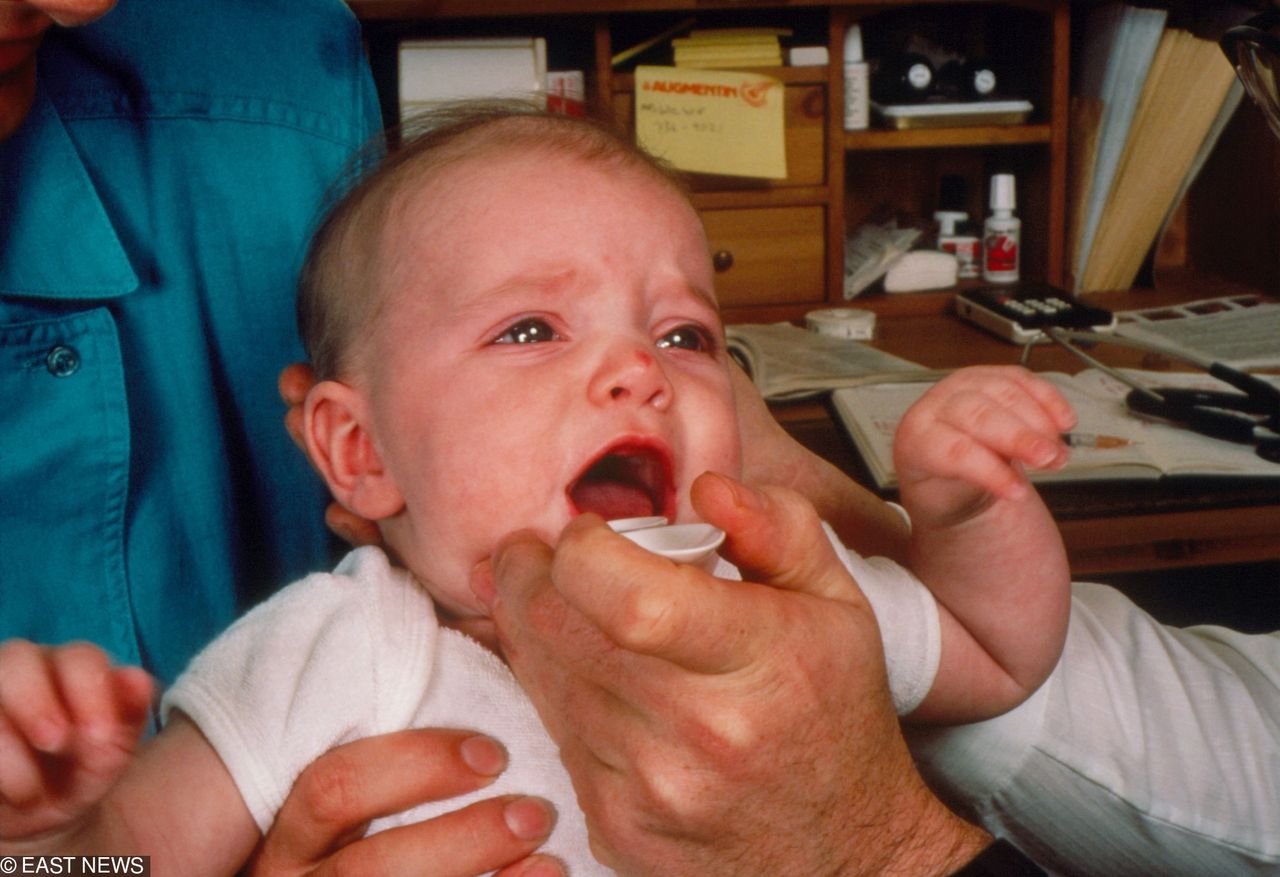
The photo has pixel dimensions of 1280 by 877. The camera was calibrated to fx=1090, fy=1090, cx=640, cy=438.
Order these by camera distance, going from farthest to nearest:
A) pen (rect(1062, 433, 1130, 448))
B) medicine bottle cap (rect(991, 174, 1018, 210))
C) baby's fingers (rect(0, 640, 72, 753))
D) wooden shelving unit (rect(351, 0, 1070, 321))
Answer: medicine bottle cap (rect(991, 174, 1018, 210))
wooden shelving unit (rect(351, 0, 1070, 321))
pen (rect(1062, 433, 1130, 448))
baby's fingers (rect(0, 640, 72, 753))

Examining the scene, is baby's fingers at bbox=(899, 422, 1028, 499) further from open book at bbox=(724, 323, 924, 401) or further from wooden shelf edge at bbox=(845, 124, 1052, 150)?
wooden shelf edge at bbox=(845, 124, 1052, 150)

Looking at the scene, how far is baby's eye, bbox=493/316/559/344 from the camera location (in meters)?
0.82

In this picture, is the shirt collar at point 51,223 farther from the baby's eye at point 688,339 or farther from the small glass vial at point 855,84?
the small glass vial at point 855,84

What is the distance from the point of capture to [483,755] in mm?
732

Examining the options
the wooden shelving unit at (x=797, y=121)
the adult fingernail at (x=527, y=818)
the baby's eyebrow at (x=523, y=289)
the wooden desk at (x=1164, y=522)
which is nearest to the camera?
the adult fingernail at (x=527, y=818)

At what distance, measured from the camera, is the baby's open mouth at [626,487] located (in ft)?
2.59

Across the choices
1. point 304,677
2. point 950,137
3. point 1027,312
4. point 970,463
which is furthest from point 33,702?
point 950,137

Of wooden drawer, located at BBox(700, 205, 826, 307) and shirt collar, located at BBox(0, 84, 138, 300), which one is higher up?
shirt collar, located at BBox(0, 84, 138, 300)

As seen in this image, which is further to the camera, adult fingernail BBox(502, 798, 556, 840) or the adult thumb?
adult fingernail BBox(502, 798, 556, 840)

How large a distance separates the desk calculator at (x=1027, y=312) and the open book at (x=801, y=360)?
20 cm

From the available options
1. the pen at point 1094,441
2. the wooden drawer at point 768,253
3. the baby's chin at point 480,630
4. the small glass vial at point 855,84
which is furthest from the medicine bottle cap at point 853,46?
the baby's chin at point 480,630

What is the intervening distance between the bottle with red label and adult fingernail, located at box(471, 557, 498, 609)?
1417mm

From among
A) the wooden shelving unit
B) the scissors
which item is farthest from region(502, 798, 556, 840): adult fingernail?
the wooden shelving unit

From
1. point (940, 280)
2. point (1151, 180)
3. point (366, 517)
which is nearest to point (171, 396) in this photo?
point (366, 517)
